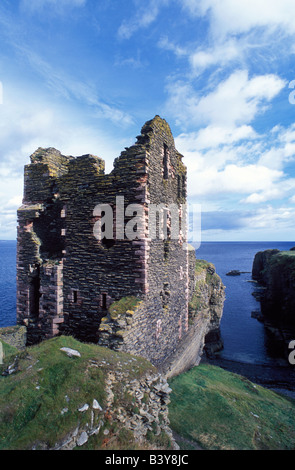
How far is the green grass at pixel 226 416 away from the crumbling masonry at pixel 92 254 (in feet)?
7.13

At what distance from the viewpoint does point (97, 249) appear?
37.8 feet

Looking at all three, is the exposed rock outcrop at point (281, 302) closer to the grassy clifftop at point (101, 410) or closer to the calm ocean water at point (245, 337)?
the calm ocean water at point (245, 337)

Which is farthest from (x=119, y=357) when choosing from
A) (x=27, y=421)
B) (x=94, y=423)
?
(x=27, y=421)

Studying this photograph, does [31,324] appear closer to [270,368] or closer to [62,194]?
[62,194]

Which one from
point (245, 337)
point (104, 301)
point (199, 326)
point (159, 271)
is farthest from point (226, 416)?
point (245, 337)

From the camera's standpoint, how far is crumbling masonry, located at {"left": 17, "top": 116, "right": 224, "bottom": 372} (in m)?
10.8

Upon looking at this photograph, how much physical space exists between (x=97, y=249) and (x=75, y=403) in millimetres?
6737

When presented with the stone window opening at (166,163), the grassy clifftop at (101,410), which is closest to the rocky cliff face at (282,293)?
the grassy clifftop at (101,410)

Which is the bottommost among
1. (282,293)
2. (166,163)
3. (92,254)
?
(282,293)

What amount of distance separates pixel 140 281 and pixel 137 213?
3005 millimetres

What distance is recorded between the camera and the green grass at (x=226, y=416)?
8633mm

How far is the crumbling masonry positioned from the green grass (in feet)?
7.13
